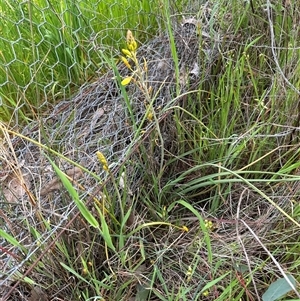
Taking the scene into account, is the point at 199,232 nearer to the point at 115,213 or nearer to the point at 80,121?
the point at 115,213

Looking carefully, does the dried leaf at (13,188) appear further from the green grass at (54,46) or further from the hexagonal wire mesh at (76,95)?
the green grass at (54,46)

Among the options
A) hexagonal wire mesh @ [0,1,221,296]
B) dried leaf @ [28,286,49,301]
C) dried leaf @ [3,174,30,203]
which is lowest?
Result: dried leaf @ [28,286,49,301]

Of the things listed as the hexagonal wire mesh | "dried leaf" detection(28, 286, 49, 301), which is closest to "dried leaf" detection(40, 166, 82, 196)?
the hexagonal wire mesh

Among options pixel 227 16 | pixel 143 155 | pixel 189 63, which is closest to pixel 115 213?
pixel 143 155

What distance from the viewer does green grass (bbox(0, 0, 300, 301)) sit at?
28.6 inches

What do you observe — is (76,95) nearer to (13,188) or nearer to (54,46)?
(54,46)

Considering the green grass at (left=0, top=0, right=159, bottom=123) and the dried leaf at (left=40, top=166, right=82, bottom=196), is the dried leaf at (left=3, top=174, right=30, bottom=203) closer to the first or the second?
the dried leaf at (left=40, top=166, right=82, bottom=196)

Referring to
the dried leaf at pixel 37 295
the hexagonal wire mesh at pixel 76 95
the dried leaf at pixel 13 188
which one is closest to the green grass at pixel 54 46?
the hexagonal wire mesh at pixel 76 95

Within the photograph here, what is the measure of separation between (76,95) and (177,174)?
36 centimetres

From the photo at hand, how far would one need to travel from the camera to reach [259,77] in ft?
3.32

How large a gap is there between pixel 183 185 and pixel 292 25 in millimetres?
526

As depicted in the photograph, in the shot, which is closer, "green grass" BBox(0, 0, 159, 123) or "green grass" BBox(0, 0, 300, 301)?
"green grass" BBox(0, 0, 300, 301)

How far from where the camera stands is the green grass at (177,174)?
0.73 m

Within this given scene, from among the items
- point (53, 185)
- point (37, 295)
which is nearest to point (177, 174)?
point (53, 185)
